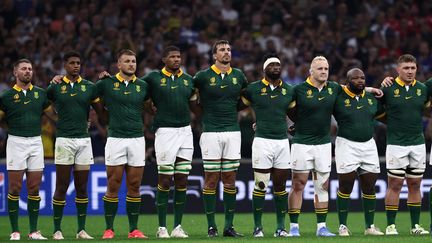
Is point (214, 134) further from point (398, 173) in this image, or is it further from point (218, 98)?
point (398, 173)

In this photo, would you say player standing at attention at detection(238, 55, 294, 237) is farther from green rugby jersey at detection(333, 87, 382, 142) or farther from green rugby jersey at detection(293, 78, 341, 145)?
green rugby jersey at detection(333, 87, 382, 142)

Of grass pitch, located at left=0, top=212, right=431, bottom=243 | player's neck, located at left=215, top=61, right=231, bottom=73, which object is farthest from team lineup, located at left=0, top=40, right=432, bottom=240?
grass pitch, located at left=0, top=212, right=431, bottom=243

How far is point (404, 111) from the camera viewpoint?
16969 mm

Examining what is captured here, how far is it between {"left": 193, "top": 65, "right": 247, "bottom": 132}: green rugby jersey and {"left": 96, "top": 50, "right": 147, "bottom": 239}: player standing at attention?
35.2 inches

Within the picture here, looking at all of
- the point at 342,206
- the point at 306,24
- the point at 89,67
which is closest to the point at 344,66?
the point at 306,24

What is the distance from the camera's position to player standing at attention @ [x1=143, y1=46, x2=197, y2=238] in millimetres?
16641

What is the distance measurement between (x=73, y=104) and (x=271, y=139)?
9.80 ft

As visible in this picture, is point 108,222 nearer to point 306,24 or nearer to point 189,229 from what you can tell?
point 189,229

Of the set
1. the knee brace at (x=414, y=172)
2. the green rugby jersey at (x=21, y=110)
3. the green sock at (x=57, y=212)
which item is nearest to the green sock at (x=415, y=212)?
the knee brace at (x=414, y=172)

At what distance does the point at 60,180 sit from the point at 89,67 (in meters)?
7.91

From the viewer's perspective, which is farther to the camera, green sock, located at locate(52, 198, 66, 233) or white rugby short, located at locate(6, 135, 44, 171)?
green sock, located at locate(52, 198, 66, 233)

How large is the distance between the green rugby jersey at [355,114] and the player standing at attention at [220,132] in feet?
5.13

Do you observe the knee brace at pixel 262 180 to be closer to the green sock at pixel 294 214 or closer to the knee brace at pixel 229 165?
the knee brace at pixel 229 165

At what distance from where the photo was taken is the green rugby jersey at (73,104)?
1678 centimetres
